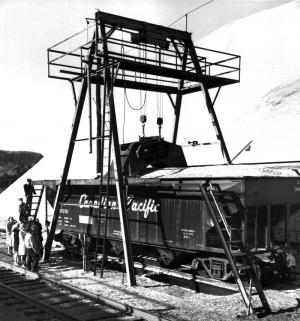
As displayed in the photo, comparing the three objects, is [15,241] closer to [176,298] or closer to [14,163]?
[176,298]

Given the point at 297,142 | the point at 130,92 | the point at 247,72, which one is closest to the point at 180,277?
the point at 297,142

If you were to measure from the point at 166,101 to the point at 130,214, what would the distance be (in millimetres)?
47466

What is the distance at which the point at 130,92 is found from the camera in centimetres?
6625

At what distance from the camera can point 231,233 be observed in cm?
956

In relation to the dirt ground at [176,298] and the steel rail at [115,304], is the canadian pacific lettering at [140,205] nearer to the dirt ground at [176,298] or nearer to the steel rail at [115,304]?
the dirt ground at [176,298]

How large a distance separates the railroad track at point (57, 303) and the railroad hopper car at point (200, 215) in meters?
2.65

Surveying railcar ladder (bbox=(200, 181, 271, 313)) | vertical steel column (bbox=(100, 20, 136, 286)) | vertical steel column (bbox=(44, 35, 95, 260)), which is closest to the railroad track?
vertical steel column (bbox=(100, 20, 136, 286))

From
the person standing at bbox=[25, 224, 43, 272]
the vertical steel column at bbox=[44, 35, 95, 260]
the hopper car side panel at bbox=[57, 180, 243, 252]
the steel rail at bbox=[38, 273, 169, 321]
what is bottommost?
the steel rail at bbox=[38, 273, 169, 321]

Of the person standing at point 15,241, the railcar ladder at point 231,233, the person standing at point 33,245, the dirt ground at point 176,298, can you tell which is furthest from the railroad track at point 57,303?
the person standing at point 15,241

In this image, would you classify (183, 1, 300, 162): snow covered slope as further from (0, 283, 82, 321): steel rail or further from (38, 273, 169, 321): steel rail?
(0, 283, 82, 321): steel rail

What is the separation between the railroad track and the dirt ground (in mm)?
422

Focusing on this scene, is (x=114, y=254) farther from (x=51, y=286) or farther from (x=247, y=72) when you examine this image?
(x=247, y=72)

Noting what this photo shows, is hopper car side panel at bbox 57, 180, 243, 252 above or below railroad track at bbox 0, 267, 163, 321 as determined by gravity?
above

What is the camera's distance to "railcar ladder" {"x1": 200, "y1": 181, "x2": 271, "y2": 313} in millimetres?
8906
